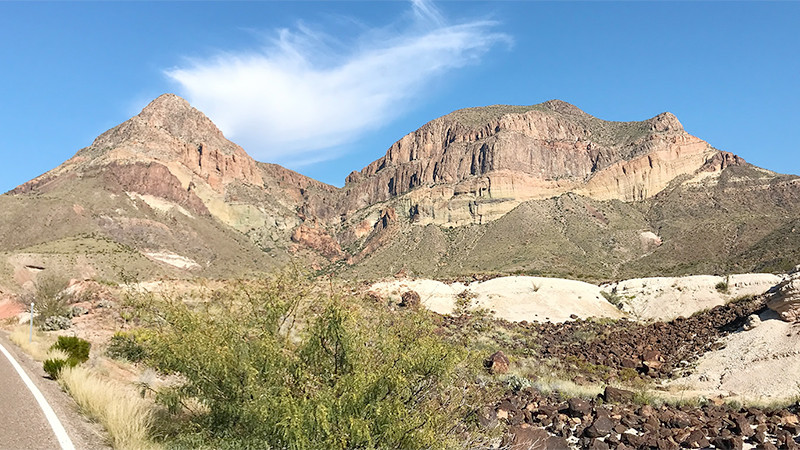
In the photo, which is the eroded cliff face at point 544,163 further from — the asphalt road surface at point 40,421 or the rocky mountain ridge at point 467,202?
the asphalt road surface at point 40,421

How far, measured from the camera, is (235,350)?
22.5 ft

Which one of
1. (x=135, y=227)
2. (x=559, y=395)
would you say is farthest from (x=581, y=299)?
(x=135, y=227)

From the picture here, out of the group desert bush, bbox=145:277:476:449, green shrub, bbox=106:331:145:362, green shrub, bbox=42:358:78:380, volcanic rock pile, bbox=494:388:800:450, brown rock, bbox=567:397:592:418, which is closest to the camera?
desert bush, bbox=145:277:476:449

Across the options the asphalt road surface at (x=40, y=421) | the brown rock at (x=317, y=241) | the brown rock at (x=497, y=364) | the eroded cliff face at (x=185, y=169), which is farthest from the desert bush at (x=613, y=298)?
the brown rock at (x=317, y=241)

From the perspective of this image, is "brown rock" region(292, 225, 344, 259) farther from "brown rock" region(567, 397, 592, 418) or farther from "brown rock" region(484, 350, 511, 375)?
"brown rock" region(567, 397, 592, 418)

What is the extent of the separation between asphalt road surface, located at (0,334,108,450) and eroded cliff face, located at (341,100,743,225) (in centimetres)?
12815

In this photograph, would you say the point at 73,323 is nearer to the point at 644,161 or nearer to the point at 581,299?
the point at 581,299

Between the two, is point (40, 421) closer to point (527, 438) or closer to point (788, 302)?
point (527, 438)

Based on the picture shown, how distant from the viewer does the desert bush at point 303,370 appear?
6098mm

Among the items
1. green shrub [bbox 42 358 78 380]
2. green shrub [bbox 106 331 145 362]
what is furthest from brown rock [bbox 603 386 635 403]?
green shrub [bbox 42 358 78 380]

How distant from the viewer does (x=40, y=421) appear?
7.22 meters

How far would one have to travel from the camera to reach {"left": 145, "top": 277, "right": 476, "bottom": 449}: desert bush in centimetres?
610

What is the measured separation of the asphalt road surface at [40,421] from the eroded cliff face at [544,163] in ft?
420

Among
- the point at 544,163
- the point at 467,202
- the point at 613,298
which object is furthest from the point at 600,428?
the point at 544,163
